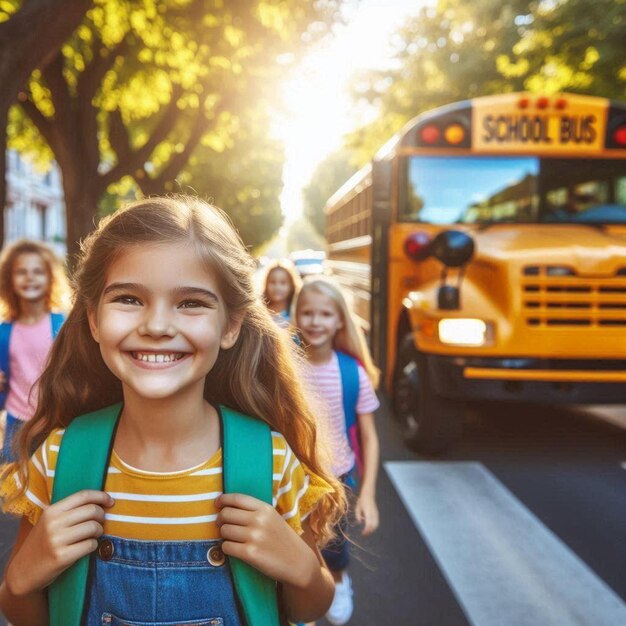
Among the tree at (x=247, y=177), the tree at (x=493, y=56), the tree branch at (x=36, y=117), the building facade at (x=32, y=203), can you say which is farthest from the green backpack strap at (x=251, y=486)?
the building facade at (x=32, y=203)

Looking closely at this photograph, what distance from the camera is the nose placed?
1259 mm

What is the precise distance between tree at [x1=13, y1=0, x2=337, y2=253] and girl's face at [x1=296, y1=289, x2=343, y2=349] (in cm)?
593

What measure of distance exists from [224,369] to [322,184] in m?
62.3

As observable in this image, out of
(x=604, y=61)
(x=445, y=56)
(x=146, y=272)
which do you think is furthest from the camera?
(x=445, y=56)

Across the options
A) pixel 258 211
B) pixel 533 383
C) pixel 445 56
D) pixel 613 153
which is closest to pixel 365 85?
pixel 445 56

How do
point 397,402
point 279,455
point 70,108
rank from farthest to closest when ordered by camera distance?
point 70,108 < point 397,402 < point 279,455

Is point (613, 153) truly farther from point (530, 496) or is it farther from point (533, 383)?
point (530, 496)

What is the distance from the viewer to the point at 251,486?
1.29 meters

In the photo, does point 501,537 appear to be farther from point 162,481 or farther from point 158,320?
point 158,320

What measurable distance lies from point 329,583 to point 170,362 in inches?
21.5

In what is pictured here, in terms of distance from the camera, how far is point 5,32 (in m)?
5.14

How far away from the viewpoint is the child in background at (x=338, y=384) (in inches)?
107

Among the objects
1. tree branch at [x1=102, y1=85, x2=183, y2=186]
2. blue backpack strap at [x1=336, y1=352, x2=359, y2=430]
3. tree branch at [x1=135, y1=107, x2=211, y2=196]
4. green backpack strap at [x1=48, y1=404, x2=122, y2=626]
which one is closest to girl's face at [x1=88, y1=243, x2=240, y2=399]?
green backpack strap at [x1=48, y1=404, x2=122, y2=626]

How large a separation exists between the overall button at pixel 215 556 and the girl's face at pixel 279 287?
14.1 feet
